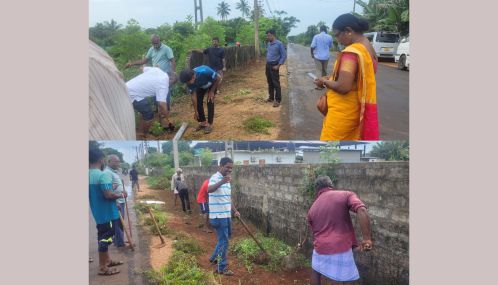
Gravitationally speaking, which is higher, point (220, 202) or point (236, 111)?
point (236, 111)

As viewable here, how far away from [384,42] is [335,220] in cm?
172

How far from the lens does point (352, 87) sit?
2.14 meters

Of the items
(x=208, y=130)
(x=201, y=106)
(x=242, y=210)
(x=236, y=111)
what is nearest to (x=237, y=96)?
(x=236, y=111)

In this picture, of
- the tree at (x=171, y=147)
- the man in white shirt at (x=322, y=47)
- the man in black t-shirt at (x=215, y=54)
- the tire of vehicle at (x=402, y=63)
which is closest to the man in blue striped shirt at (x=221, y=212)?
the tree at (x=171, y=147)

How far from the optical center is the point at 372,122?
218 centimetres

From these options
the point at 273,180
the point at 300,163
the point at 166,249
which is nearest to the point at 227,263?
the point at 166,249

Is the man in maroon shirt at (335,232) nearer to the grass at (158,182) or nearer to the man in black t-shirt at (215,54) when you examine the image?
the grass at (158,182)

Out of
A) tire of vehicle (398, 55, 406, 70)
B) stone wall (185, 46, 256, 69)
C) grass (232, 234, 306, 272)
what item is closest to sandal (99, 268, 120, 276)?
grass (232, 234, 306, 272)

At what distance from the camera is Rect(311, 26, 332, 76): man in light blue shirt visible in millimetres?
3004

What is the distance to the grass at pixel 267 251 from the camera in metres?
2.74

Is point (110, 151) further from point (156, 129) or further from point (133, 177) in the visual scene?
point (156, 129)

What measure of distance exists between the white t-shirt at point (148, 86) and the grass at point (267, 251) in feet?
3.73

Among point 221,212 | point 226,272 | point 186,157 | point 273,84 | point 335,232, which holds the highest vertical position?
point 273,84

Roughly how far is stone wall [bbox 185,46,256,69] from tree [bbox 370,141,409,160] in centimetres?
356
